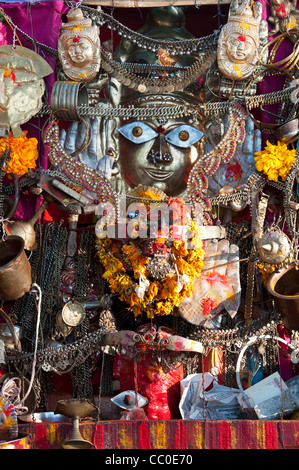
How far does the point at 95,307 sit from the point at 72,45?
7.50 feet

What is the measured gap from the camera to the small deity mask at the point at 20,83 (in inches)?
365

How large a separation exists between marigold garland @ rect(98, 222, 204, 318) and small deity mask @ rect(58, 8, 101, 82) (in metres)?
1.49

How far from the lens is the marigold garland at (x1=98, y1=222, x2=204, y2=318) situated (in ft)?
29.1

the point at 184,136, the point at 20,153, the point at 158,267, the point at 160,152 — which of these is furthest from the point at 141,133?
the point at 158,267

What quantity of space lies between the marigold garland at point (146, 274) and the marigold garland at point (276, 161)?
2.81 ft

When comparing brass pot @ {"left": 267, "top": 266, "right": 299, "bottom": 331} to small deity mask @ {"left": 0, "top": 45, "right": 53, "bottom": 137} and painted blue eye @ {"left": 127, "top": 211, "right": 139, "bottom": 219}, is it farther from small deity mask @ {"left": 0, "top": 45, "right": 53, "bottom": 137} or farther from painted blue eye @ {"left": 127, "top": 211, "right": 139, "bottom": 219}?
small deity mask @ {"left": 0, "top": 45, "right": 53, "bottom": 137}

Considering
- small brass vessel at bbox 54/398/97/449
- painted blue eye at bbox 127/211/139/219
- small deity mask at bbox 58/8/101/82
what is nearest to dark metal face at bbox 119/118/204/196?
painted blue eye at bbox 127/211/139/219

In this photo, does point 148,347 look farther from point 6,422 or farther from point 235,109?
point 235,109

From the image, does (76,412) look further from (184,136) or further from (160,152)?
(184,136)

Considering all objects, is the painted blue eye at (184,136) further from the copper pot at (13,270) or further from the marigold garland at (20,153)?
the copper pot at (13,270)

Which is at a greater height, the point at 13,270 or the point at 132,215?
the point at 132,215

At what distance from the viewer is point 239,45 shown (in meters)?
9.23

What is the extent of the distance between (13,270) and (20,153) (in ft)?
3.60

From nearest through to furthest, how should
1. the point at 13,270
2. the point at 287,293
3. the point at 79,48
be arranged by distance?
the point at 13,270 → the point at 287,293 → the point at 79,48
